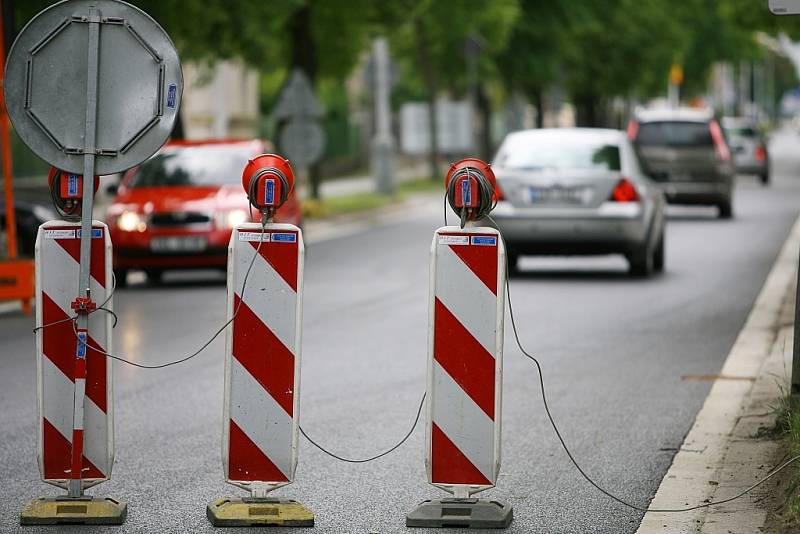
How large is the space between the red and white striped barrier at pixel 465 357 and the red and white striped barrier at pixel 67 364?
1239 mm

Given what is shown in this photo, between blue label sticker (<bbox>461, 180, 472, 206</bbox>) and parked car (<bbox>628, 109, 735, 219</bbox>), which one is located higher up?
blue label sticker (<bbox>461, 180, 472, 206</bbox>)

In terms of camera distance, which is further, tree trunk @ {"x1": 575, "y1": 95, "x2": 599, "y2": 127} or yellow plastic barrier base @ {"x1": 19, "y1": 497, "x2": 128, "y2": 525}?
tree trunk @ {"x1": 575, "y1": 95, "x2": 599, "y2": 127}

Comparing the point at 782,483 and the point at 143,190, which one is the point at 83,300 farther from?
the point at 143,190

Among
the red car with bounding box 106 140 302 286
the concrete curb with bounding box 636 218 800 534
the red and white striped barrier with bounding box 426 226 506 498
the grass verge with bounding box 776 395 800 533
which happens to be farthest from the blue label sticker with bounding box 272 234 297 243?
the red car with bounding box 106 140 302 286

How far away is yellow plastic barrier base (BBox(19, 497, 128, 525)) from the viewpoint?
673cm

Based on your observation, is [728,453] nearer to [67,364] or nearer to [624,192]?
[67,364]

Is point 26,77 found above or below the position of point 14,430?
above

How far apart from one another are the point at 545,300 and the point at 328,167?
36.3 metres

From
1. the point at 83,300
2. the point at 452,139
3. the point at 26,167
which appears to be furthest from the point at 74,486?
the point at 452,139

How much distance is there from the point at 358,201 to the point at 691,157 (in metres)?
8.51

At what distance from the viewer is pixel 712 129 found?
29.4m

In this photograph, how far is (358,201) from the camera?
35.7 m

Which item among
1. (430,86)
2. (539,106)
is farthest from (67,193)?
(539,106)

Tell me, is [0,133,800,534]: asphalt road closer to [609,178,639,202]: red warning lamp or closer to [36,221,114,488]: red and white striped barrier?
[36,221,114,488]: red and white striped barrier
